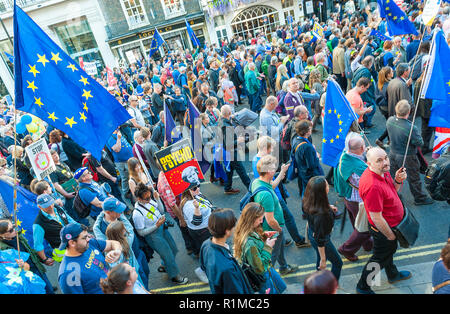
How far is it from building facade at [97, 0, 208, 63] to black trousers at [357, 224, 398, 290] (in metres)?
29.4

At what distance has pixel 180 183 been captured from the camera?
4480 mm

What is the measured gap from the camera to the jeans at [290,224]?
15.0 ft

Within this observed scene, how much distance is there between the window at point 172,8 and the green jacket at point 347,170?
30.1 m

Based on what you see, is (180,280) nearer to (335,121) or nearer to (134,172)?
(134,172)

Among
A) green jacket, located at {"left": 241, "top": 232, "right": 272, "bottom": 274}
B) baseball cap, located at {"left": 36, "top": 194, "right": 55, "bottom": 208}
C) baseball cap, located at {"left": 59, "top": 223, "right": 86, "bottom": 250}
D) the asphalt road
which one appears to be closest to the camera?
green jacket, located at {"left": 241, "top": 232, "right": 272, "bottom": 274}

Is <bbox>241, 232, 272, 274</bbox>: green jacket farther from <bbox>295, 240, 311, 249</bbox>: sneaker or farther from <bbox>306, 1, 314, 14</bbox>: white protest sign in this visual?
<bbox>306, 1, 314, 14</bbox>: white protest sign

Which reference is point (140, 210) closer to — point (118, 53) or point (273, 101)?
point (273, 101)

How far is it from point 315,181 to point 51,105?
342 cm

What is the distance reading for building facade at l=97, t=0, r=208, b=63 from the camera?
98.1 ft

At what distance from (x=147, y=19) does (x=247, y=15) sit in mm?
9936

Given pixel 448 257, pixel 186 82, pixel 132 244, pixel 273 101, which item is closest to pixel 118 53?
pixel 186 82

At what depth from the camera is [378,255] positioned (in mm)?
3592

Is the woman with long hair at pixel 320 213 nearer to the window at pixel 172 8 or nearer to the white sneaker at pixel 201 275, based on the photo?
the white sneaker at pixel 201 275

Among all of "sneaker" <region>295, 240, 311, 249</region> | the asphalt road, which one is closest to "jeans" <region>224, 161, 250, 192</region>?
the asphalt road
